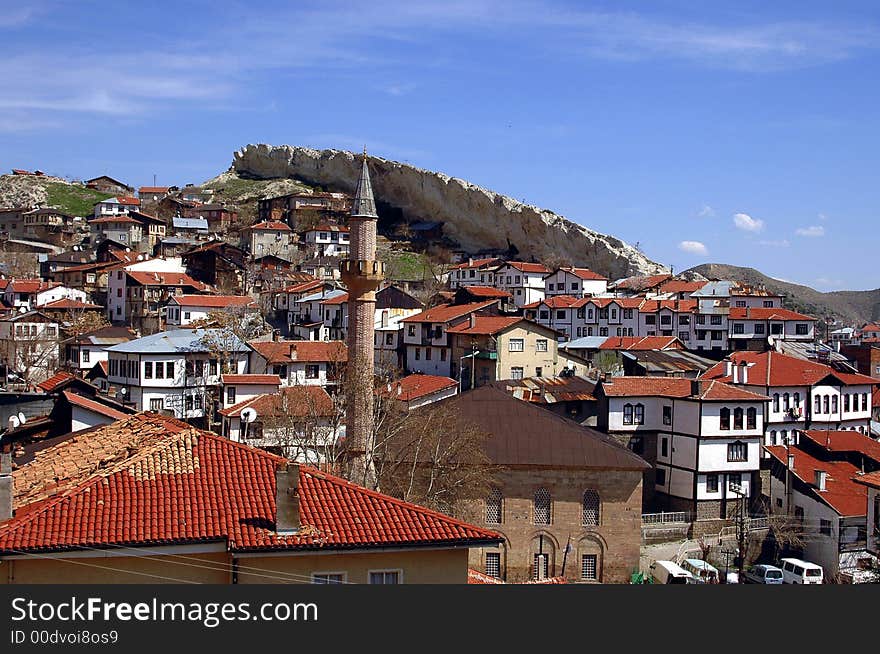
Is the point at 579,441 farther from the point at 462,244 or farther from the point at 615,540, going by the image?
the point at 462,244

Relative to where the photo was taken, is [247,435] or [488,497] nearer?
[488,497]

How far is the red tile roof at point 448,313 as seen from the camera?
50.7 m

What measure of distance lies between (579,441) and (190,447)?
56.2 ft

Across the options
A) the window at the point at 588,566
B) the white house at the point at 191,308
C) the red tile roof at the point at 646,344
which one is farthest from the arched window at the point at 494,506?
the white house at the point at 191,308

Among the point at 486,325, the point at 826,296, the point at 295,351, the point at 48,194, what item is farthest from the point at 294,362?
the point at 826,296

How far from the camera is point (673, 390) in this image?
A: 3519cm

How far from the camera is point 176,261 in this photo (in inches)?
2842

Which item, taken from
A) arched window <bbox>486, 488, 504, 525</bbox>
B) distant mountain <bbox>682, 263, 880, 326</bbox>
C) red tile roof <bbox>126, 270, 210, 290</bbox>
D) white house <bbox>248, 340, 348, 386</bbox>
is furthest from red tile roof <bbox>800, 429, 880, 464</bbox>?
distant mountain <bbox>682, 263, 880, 326</bbox>

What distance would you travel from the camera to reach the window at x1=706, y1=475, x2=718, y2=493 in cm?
3325

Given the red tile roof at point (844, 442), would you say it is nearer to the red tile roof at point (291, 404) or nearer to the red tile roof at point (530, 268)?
the red tile roof at point (291, 404)

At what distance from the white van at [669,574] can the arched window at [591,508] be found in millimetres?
2491

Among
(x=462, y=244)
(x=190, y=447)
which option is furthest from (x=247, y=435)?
(x=462, y=244)
